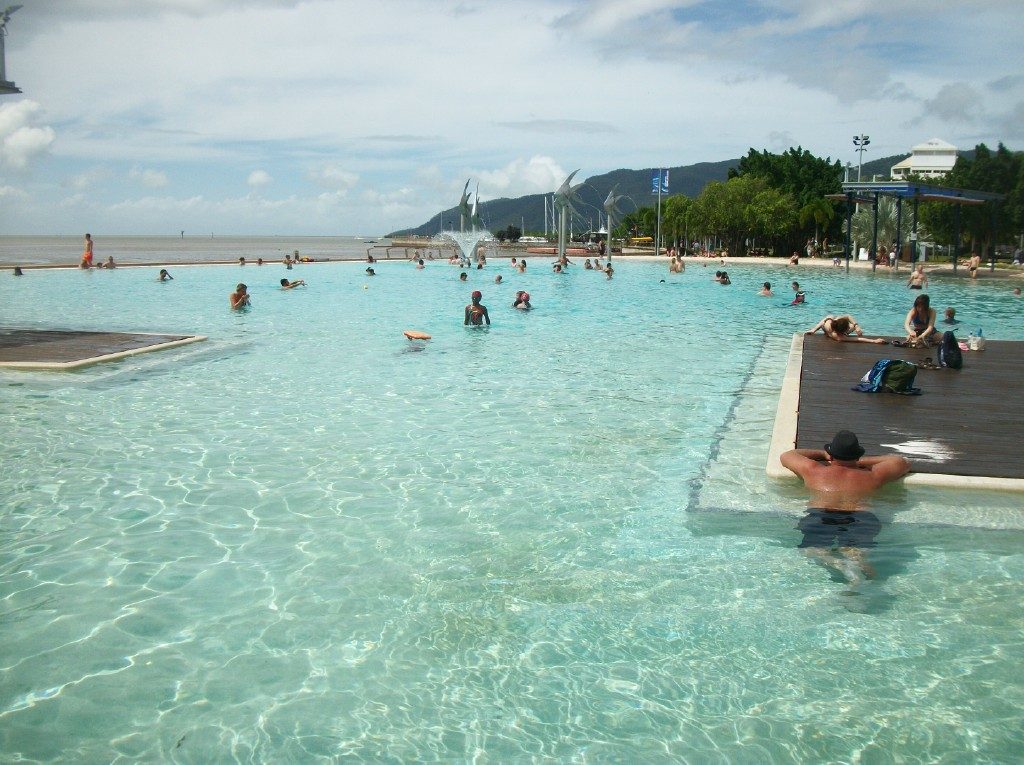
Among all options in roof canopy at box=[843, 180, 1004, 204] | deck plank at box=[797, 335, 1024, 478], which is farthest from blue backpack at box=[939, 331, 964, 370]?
roof canopy at box=[843, 180, 1004, 204]

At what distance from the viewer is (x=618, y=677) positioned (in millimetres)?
4918

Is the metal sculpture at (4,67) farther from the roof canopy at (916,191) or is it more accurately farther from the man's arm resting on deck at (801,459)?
the roof canopy at (916,191)

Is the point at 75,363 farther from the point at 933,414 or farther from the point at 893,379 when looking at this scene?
the point at 933,414

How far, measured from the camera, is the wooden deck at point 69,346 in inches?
555

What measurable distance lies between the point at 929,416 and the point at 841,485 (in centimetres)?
301

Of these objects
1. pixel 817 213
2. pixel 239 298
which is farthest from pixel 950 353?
pixel 817 213

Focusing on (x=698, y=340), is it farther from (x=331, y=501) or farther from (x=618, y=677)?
(x=618, y=677)

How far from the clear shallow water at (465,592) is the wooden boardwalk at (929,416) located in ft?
1.95

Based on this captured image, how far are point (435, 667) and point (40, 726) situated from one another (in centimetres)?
215

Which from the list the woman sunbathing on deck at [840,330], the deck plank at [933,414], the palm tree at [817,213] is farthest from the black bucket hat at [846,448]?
the palm tree at [817,213]

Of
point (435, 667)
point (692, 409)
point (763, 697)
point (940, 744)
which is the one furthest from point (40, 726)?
point (692, 409)

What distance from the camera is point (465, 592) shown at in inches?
235

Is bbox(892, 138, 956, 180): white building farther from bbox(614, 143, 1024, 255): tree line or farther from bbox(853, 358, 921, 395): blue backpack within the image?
bbox(853, 358, 921, 395): blue backpack

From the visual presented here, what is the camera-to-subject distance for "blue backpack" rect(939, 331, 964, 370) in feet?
42.3
